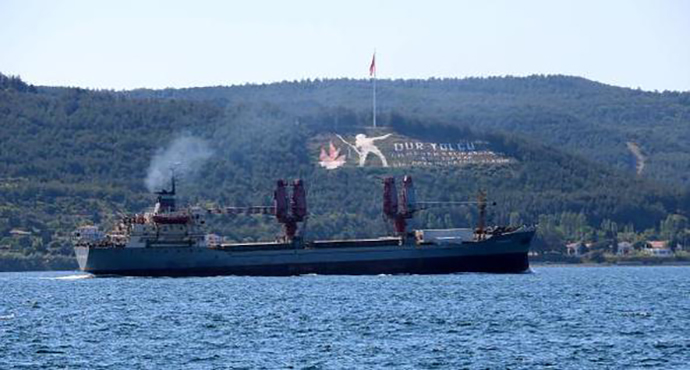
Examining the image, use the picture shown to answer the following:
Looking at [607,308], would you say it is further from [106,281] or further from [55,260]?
[55,260]

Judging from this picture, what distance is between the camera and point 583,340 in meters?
69.9

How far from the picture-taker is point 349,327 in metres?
78.1

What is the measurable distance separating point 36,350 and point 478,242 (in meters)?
71.1

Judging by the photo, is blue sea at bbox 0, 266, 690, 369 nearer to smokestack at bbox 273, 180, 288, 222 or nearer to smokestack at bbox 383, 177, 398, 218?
smokestack at bbox 383, 177, 398, 218

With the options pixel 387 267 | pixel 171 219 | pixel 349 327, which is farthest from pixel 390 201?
pixel 349 327

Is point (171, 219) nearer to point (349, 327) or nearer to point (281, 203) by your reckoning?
point (281, 203)

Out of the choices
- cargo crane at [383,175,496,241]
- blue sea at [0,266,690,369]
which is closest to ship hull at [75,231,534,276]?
cargo crane at [383,175,496,241]

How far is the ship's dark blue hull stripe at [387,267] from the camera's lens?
447ft

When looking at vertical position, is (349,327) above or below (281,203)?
below

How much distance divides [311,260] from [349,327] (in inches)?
2348

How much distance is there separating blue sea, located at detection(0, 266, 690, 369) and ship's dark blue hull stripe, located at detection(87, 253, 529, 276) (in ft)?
48.4

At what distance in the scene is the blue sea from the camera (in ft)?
209

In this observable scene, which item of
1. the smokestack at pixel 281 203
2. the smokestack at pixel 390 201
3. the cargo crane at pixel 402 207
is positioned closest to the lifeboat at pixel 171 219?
the smokestack at pixel 281 203

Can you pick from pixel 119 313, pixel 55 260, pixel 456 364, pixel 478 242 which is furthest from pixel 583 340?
pixel 55 260
